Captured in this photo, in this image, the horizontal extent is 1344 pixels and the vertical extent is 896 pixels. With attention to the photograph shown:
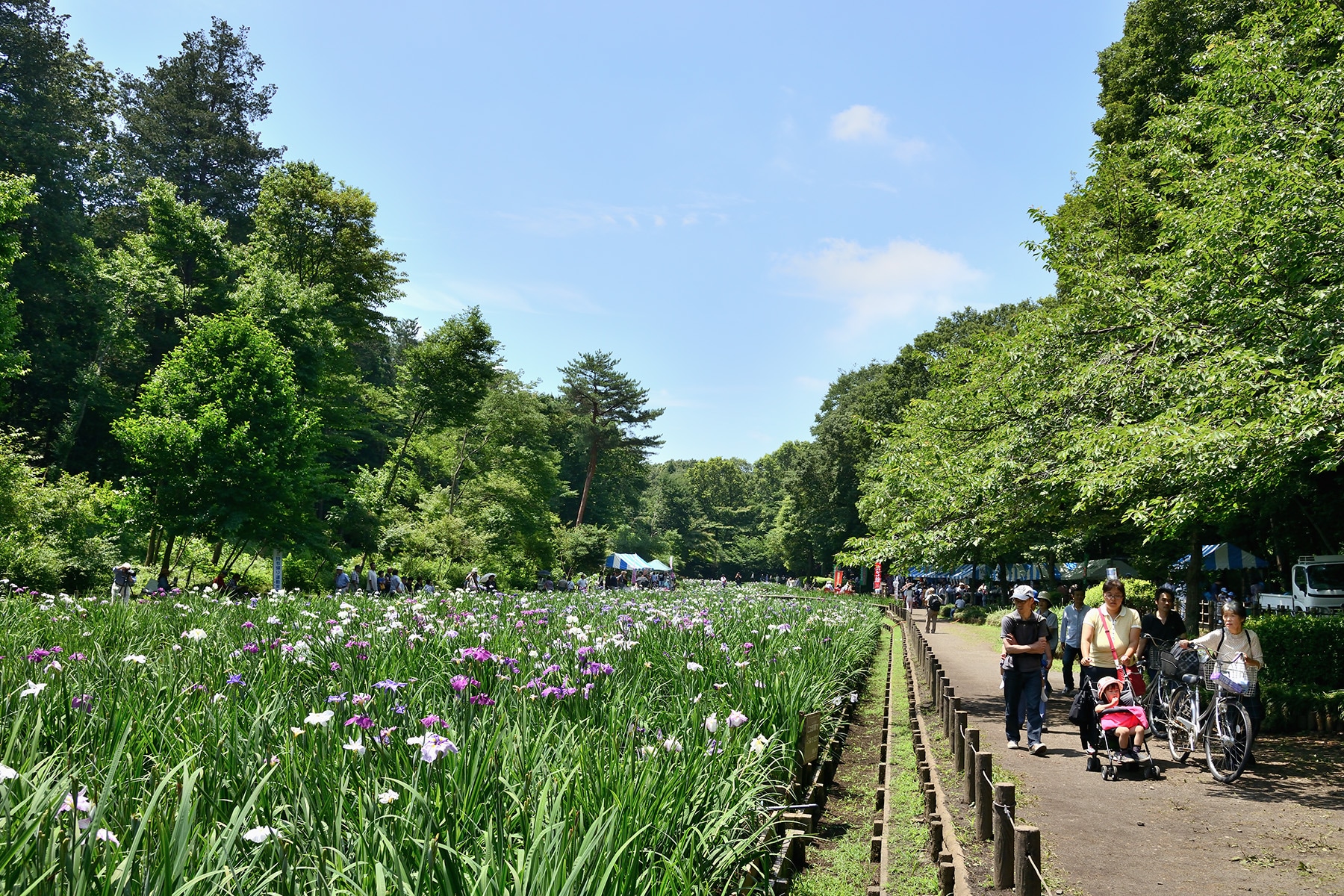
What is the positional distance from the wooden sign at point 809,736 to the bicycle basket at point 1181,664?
3.82 meters

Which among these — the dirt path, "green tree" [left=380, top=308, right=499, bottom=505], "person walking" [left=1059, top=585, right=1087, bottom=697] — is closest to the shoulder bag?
the dirt path

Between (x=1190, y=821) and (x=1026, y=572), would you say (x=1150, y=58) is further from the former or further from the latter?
(x=1026, y=572)

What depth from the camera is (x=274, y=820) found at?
105 inches

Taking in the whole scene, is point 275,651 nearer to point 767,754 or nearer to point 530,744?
point 530,744

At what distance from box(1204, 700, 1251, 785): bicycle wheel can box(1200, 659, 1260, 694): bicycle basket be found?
0.54ft

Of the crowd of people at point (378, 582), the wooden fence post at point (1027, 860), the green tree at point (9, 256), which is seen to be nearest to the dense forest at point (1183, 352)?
the wooden fence post at point (1027, 860)

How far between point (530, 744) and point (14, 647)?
14.1 ft

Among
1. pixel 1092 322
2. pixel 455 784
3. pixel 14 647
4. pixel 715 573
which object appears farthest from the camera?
pixel 715 573

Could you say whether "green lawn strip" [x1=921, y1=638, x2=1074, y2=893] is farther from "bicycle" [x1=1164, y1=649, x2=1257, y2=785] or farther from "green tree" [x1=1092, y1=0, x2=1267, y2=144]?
"green tree" [x1=1092, y1=0, x2=1267, y2=144]

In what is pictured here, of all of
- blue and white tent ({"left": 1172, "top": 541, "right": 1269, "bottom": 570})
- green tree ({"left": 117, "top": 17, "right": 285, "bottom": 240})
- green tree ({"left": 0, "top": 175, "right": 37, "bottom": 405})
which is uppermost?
green tree ({"left": 117, "top": 17, "right": 285, "bottom": 240})

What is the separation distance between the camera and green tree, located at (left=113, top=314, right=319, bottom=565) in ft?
62.4

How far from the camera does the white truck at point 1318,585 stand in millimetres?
19516

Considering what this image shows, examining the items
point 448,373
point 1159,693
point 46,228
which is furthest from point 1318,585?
point 46,228

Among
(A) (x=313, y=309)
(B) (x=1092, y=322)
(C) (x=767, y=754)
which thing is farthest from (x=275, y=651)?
(A) (x=313, y=309)
